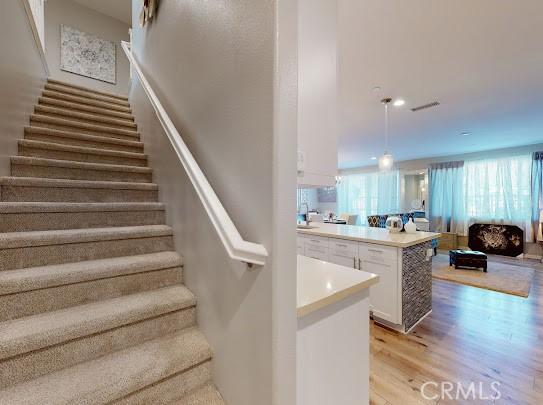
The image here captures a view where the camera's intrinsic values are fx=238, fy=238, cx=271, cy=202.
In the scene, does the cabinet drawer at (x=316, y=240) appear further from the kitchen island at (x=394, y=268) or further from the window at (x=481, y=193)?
the window at (x=481, y=193)

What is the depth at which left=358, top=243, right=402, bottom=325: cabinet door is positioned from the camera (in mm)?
2266

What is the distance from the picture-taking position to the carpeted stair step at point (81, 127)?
6.81 ft

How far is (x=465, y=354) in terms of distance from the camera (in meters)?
1.97

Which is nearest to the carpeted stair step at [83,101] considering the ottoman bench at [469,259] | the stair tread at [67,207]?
the stair tread at [67,207]

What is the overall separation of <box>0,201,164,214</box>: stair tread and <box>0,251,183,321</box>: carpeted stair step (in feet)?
1.22

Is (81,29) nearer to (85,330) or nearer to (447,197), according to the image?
(85,330)

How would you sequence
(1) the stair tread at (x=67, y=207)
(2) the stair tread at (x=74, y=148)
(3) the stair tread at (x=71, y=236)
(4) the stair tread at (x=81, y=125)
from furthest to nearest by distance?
1. (4) the stair tread at (x=81, y=125)
2. (2) the stair tread at (x=74, y=148)
3. (1) the stair tread at (x=67, y=207)
4. (3) the stair tread at (x=71, y=236)

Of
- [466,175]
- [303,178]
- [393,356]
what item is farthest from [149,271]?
[466,175]

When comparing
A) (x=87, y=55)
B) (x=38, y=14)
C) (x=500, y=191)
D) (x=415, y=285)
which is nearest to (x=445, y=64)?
(x=415, y=285)

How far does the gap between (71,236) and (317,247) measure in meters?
2.40

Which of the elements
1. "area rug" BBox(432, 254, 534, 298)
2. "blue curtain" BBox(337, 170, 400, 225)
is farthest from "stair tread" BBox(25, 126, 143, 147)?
"blue curtain" BBox(337, 170, 400, 225)

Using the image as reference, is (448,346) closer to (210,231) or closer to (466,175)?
(210,231)

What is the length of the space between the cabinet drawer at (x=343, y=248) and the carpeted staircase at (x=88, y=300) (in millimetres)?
1857

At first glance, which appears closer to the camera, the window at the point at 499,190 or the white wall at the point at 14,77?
the white wall at the point at 14,77
